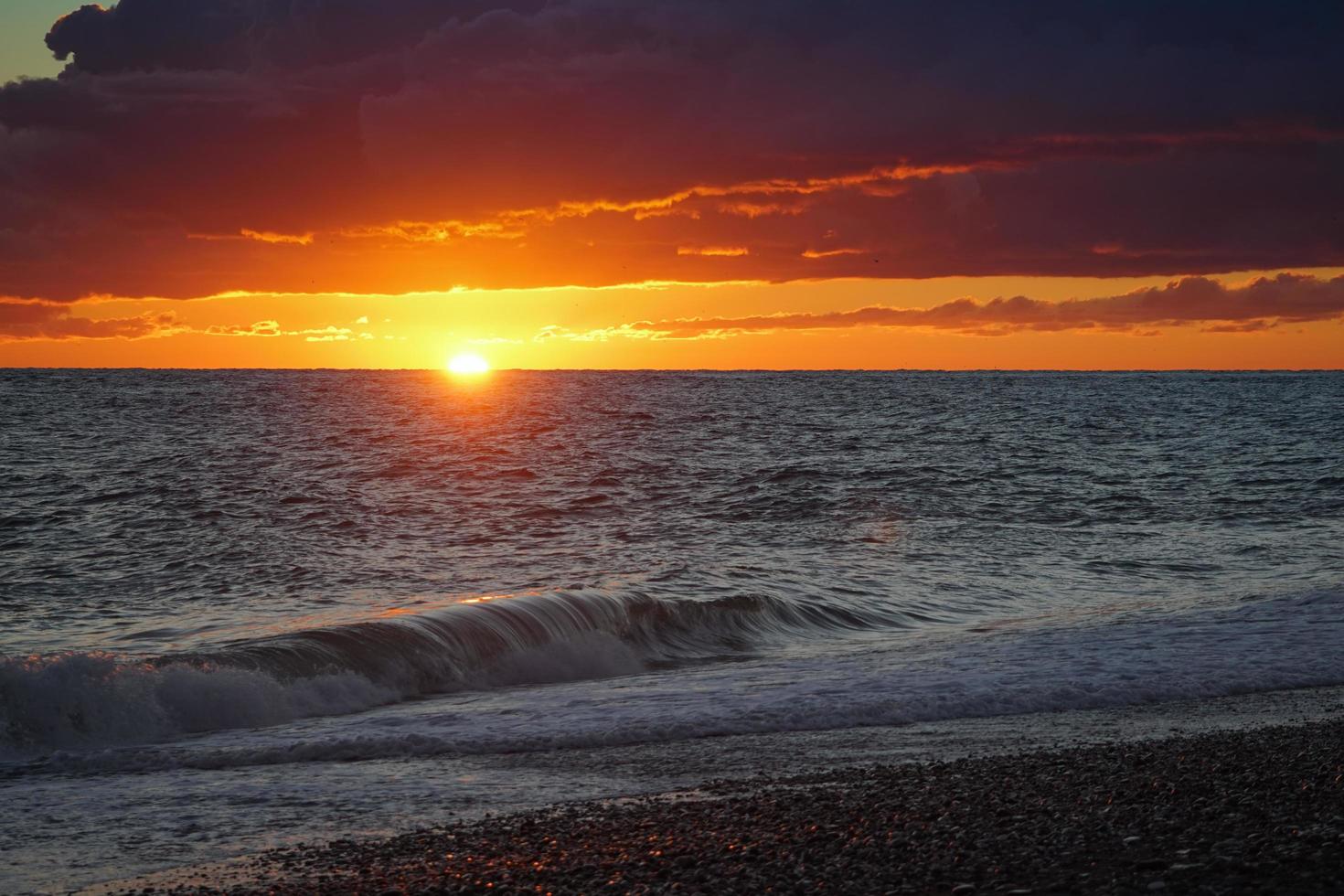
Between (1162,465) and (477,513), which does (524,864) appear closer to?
(477,513)

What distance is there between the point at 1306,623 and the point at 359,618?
13.3 meters

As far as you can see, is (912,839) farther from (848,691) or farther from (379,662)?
(379,662)

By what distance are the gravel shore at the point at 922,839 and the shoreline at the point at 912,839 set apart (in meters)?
0.02

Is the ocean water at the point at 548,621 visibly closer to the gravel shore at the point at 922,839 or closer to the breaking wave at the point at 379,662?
the breaking wave at the point at 379,662

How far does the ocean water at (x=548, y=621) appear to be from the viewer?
9.75m

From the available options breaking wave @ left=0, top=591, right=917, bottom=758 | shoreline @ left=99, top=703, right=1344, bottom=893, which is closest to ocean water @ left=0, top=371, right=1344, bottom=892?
breaking wave @ left=0, top=591, right=917, bottom=758

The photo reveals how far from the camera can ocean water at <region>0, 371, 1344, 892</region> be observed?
975 centimetres

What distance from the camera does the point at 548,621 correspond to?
626 inches

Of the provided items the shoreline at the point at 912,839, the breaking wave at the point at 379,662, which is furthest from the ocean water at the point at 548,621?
the shoreline at the point at 912,839

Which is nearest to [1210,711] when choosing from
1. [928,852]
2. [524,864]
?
[928,852]

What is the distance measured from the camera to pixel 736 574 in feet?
68.7

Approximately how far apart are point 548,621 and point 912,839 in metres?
9.61

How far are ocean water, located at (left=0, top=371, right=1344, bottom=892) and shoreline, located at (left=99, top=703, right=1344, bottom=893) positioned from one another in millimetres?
833

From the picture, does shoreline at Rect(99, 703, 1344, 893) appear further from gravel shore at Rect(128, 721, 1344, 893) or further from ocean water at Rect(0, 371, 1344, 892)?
ocean water at Rect(0, 371, 1344, 892)
